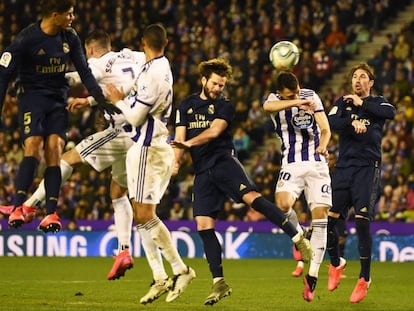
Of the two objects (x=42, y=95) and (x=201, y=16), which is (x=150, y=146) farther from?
(x=201, y=16)

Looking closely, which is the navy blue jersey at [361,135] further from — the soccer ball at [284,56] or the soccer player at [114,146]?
the soccer player at [114,146]

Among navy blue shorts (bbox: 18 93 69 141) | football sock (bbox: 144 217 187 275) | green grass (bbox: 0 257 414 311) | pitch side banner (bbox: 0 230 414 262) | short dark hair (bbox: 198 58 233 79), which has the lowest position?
pitch side banner (bbox: 0 230 414 262)

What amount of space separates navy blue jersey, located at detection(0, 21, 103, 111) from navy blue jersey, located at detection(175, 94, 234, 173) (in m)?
1.10

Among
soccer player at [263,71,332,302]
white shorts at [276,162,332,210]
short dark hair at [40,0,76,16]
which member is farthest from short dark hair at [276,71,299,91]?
short dark hair at [40,0,76,16]

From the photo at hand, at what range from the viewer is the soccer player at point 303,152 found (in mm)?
12914

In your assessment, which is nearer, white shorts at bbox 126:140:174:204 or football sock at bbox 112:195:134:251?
white shorts at bbox 126:140:174:204

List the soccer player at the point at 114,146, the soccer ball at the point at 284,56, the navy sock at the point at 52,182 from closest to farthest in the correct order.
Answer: the navy sock at the point at 52,182 → the soccer player at the point at 114,146 → the soccer ball at the point at 284,56

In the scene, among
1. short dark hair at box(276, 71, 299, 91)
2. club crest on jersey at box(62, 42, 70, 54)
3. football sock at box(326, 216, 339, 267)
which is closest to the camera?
club crest on jersey at box(62, 42, 70, 54)

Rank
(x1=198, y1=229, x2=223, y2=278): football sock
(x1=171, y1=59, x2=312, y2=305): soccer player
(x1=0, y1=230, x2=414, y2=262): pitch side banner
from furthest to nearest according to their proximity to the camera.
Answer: (x1=0, y1=230, x2=414, y2=262): pitch side banner, (x1=171, y1=59, x2=312, y2=305): soccer player, (x1=198, y1=229, x2=223, y2=278): football sock

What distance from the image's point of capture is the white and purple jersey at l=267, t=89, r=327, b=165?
519 inches

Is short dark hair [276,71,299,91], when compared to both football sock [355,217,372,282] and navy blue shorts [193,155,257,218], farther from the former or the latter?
football sock [355,217,372,282]

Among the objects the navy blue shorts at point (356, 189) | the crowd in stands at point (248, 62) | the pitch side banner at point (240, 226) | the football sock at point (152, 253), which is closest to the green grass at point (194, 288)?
the football sock at point (152, 253)

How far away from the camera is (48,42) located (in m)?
11.6

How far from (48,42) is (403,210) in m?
11.8
